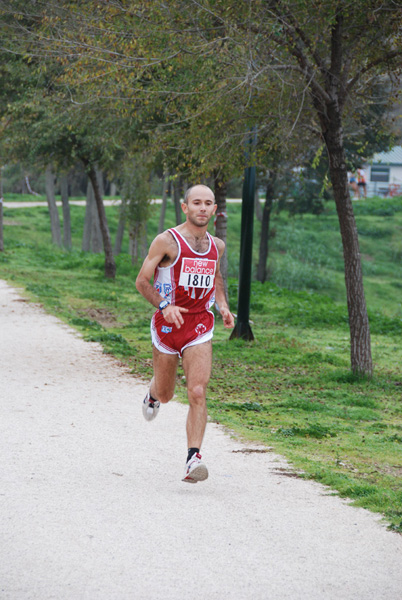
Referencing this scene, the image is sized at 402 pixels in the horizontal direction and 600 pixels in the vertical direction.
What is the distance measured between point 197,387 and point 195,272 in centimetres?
79

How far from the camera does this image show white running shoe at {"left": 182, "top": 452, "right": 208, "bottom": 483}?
570 centimetres

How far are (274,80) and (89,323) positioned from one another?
19.0ft

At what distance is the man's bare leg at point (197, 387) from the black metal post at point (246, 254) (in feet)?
25.6

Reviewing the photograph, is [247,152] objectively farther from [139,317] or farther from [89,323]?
[139,317]

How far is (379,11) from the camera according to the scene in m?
10.7

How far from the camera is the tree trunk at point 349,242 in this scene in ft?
37.3

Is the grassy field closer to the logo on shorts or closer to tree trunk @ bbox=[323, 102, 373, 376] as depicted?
tree trunk @ bbox=[323, 102, 373, 376]

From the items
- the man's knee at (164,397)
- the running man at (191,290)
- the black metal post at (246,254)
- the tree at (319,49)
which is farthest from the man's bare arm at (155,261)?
the black metal post at (246,254)

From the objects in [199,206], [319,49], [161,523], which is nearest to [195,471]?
[161,523]

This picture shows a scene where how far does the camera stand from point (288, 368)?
12539mm

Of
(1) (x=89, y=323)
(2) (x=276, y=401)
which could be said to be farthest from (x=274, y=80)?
(1) (x=89, y=323)

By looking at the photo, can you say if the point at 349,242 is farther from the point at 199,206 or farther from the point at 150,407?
the point at 199,206

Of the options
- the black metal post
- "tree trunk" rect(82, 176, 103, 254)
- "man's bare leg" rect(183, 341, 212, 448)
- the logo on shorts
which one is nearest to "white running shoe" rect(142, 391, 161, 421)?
"man's bare leg" rect(183, 341, 212, 448)

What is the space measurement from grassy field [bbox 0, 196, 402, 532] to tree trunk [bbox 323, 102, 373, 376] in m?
0.34
